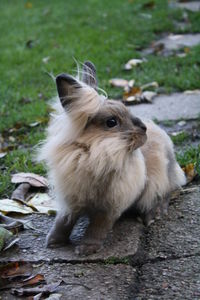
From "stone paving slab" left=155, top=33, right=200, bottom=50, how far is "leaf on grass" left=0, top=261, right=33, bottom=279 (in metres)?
4.81

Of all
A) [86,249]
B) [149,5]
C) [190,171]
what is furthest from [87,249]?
[149,5]

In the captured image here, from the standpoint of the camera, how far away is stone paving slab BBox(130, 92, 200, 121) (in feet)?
16.7

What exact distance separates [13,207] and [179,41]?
4.60 m

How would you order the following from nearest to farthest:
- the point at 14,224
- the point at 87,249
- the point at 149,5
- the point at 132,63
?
the point at 87,249 < the point at 14,224 < the point at 132,63 < the point at 149,5

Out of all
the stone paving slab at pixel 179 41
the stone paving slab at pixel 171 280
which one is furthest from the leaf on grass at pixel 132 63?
the stone paving slab at pixel 171 280

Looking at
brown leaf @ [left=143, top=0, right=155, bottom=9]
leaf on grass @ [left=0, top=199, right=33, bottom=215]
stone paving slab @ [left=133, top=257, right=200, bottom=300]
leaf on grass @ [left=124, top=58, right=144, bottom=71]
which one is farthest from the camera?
brown leaf @ [left=143, top=0, right=155, bottom=9]

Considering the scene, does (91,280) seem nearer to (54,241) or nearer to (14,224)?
(54,241)

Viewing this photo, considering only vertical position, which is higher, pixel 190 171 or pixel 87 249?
pixel 87 249

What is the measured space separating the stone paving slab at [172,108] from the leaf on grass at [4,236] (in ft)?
7.58

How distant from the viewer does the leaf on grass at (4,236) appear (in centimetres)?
300

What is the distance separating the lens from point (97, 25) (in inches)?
341

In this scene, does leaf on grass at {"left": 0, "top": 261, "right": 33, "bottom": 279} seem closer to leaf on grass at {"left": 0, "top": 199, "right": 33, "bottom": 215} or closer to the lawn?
leaf on grass at {"left": 0, "top": 199, "right": 33, "bottom": 215}

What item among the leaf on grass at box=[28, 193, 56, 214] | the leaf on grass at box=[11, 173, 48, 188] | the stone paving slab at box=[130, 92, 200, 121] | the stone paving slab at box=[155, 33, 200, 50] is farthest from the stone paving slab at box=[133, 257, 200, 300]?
the stone paving slab at box=[155, 33, 200, 50]

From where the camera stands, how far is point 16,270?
286 cm
